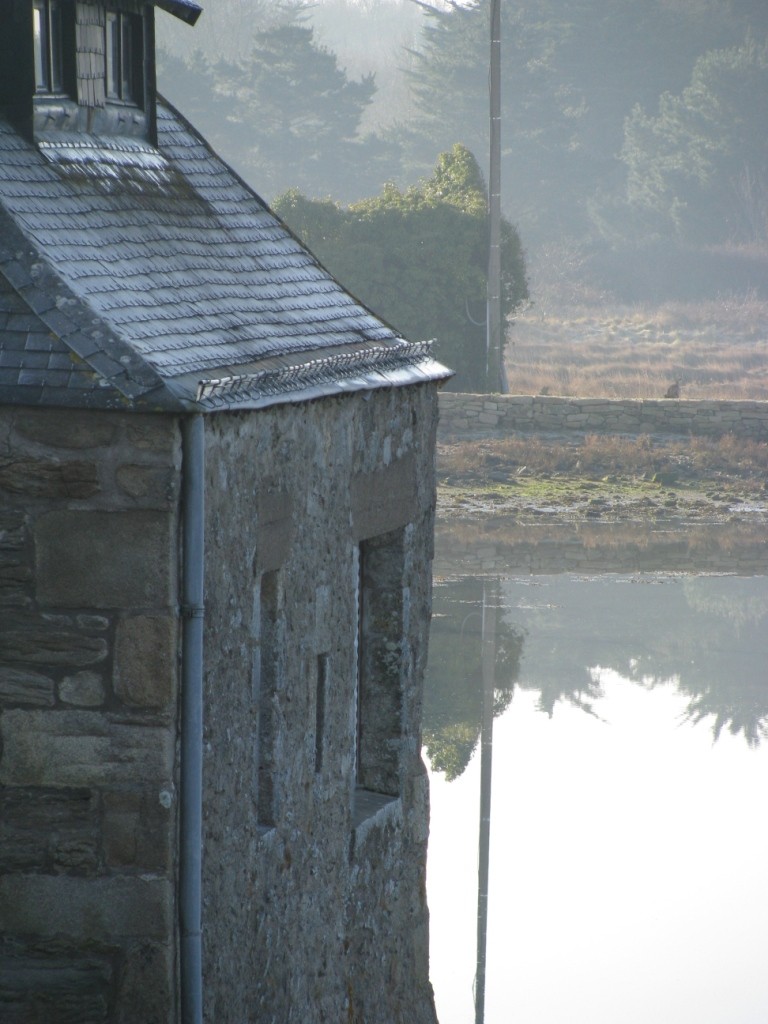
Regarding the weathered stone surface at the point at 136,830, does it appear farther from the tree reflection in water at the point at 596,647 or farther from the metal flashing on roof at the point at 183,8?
the tree reflection in water at the point at 596,647

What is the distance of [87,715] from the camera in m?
5.09

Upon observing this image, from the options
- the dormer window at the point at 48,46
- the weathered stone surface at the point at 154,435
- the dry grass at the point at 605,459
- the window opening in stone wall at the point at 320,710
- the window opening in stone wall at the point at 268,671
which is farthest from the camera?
the dry grass at the point at 605,459

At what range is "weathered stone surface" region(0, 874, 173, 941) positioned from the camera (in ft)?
16.7

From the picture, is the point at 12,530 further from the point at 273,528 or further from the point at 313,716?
the point at 313,716

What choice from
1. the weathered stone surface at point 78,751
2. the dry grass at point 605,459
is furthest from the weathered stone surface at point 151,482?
the dry grass at point 605,459

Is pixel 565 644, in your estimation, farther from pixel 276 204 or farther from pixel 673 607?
pixel 276 204

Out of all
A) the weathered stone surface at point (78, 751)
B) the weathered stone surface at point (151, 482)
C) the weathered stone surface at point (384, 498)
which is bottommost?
the weathered stone surface at point (78, 751)

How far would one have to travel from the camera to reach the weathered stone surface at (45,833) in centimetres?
511

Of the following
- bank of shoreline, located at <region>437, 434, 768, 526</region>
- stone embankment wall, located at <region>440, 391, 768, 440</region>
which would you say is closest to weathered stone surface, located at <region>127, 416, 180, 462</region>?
bank of shoreline, located at <region>437, 434, 768, 526</region>

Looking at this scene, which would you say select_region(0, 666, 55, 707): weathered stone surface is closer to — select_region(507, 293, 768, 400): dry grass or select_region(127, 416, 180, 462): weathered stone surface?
select_region(127, 416, 180, 462): weathered stone surface

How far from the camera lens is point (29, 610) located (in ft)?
16.6

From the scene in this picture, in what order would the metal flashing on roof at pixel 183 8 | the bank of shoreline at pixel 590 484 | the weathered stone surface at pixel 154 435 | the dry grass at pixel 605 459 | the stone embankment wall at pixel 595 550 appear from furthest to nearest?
the dry grass at pixel 605 459 < the bank of shoreline at pixel 590 484 < the stone embankment wall at pixel 595 550 < the metal flashing on roof at pixel 183 8 < the weathered stone surface at pixel 154 435

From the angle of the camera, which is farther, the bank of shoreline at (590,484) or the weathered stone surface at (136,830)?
the bank of shoreline at (590,484)

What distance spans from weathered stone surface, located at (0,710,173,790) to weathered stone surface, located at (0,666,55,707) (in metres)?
0.04
